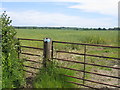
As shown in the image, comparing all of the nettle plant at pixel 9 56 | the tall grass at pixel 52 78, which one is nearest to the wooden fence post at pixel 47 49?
the tall grass at pixel 52 78

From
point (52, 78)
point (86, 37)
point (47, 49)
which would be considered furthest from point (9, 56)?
point (86, 37)

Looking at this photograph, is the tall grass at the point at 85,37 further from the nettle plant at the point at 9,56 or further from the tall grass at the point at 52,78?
the tall grass at the point at 52,78

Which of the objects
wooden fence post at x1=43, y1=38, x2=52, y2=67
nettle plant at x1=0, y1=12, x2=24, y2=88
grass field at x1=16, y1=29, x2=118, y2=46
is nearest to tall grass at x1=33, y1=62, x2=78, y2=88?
wooden fence post at x1=43, y1=38, x2=52, y2=67

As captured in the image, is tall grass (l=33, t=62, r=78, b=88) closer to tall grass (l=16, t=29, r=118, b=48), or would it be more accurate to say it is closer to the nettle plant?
the nettle plant

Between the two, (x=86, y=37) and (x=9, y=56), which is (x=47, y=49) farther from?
(x=86, y=37)

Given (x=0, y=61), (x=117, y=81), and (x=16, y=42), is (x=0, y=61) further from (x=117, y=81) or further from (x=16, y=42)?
(x=117, y=81)

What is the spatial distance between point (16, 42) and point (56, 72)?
4.65ft

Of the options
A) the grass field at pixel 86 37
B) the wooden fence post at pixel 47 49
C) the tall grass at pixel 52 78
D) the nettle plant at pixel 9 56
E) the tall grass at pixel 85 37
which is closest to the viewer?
the tall grass at pixel 52 78

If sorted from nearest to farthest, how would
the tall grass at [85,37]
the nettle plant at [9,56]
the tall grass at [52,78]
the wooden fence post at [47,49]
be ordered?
1. the tall grass at [52,78]
2. the nettle plant at [9,56]
3. the wooden fence post at [47,49]
4. the tall grass at [85,37]

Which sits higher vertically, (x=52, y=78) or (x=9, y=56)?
(x=9, y=56)

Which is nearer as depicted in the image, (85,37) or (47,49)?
(47,49)

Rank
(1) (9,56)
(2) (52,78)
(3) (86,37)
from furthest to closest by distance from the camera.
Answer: (3) (86,37)
(1) (9,56)
(2) (52,78)

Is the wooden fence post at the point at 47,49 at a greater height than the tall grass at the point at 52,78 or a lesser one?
greater

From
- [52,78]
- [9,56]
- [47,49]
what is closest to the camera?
[52,78]
